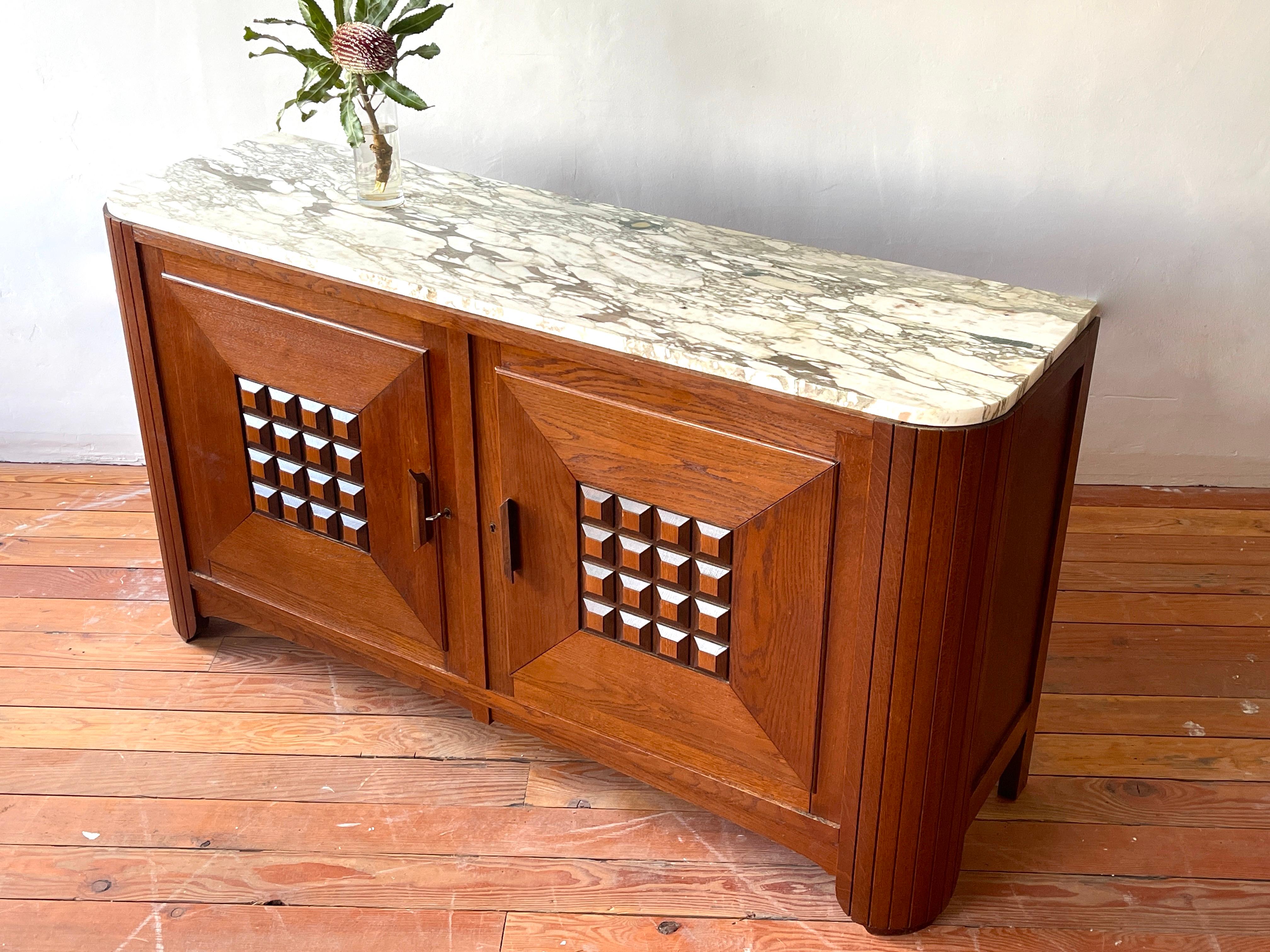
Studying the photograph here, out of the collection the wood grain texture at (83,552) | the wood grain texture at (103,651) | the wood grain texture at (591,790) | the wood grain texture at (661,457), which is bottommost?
the wood grain texture at (591,790)

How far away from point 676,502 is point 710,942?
641 mm

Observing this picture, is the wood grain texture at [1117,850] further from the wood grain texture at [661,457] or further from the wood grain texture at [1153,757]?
the wood grain texture at [661,457]

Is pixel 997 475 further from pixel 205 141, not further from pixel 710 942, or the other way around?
pixel 205 141

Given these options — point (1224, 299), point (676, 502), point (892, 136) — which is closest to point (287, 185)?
point (676, 502)

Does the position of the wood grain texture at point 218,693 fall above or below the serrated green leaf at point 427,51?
below

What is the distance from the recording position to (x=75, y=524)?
9.21 ft

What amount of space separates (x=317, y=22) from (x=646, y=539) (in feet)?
3.14

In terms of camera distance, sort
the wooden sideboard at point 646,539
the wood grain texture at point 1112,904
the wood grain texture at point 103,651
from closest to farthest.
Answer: the wooden sideboard at point 646,539 < the wood grain texture at point 1112,904 < the wood grain texture at point 103,651

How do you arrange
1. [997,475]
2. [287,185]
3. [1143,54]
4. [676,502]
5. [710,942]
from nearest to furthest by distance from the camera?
[997,475], [676,502], [710,942], [287,185], [1143,54]

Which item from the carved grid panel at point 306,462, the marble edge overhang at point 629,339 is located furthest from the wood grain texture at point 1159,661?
the carved grid panel at point 306,462

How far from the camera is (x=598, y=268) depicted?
1857 millimetres

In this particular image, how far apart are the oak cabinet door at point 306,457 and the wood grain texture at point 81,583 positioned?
387 mm

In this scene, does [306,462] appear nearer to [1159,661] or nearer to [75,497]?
[75,497]

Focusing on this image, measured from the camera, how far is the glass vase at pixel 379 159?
2033mm
